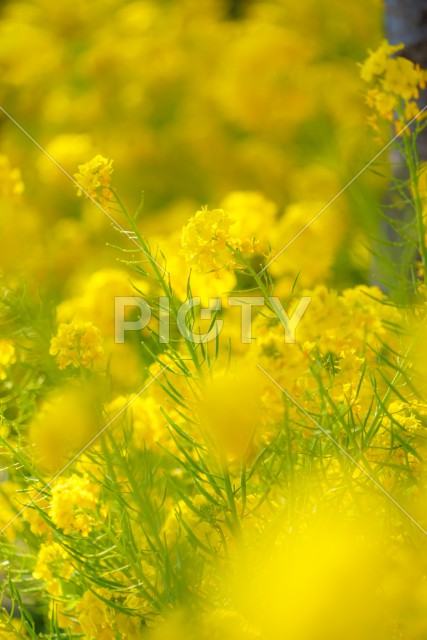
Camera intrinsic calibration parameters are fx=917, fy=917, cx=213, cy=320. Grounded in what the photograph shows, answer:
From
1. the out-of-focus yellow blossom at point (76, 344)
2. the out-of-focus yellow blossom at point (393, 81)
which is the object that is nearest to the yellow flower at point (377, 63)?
the out-of-focus yellow blossom at point (393, 81)

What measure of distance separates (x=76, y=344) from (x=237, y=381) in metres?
0.15

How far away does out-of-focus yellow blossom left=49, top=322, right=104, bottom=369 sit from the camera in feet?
2.47

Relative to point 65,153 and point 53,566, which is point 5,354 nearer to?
point 53,566

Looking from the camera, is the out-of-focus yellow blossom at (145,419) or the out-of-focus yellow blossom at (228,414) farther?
the out-of-focus yellow blossom at (145,419)

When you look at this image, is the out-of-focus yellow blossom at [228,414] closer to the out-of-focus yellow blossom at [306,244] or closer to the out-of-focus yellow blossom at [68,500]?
the out-of-focus yellow blossom at [68,500]

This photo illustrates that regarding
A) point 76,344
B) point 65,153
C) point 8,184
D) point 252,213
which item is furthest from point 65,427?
point 65,153

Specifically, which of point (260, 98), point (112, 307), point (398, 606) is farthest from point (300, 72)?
point (398, 606)

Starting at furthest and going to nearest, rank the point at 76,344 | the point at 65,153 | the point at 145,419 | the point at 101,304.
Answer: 1. the point at 65,153
2. the point at 101,304
3. the point at 145,419
4. the point at 76,344

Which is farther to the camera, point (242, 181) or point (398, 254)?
point (242, 181)

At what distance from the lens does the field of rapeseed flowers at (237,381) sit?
0.61 metres

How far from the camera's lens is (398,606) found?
1.79ft

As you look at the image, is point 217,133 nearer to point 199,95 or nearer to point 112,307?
point 199,95

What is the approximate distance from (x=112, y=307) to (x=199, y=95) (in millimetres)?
719

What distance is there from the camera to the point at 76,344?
76 centimetres
